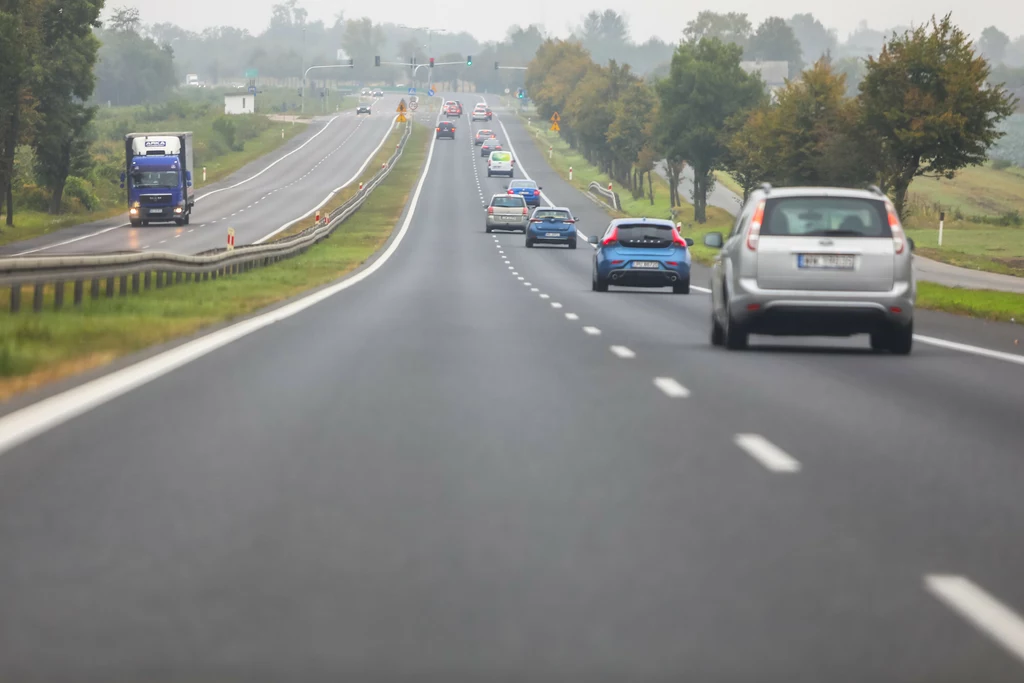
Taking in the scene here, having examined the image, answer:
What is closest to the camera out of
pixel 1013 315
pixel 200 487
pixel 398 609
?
pixel 398 609

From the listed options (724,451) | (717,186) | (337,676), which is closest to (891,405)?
(724,451)

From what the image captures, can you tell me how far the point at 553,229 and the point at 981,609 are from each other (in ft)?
184

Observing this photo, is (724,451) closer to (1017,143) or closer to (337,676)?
(337,676)

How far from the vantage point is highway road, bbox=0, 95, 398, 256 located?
6231 centimetres

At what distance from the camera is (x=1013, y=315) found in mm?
26906

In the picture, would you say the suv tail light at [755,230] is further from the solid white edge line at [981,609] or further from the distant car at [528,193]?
the distant car at [528,193]

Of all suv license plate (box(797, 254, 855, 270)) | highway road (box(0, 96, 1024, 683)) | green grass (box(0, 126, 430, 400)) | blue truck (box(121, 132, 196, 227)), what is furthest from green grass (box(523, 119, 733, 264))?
highway road (box(0, 96, 1024, 683))

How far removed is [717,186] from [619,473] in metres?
127

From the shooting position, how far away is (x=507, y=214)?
72.5 meters

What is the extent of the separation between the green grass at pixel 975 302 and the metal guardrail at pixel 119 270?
13247mm

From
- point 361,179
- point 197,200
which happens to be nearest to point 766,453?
point 197,200

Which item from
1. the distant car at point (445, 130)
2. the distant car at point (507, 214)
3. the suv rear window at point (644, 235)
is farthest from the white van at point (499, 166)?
the suv rear window at point (644, 235)

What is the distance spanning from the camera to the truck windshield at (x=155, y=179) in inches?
2872

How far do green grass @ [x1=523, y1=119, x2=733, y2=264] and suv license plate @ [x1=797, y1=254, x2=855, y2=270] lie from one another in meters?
37.1
